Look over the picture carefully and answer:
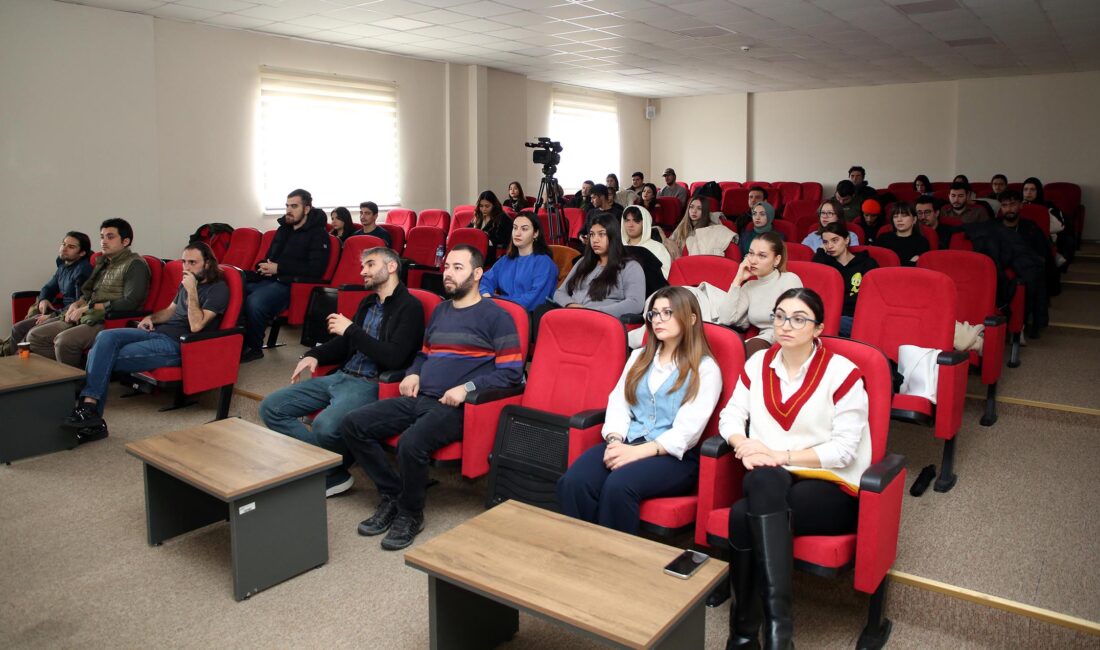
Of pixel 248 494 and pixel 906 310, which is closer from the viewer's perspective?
pixel 248 494

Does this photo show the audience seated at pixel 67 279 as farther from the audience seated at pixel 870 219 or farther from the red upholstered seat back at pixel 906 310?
the audience seated at pixel 870 219

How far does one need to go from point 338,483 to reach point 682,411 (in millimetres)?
1755

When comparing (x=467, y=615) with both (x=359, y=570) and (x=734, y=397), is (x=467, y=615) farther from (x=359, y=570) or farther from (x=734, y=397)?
(x=734, y=397)

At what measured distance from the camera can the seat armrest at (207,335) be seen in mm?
4523

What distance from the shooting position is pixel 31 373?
4316 mm

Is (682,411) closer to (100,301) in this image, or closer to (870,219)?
(100,301)

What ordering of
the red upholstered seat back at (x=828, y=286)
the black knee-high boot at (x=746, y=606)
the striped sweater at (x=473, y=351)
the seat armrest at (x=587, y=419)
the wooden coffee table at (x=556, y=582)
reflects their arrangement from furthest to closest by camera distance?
the red upholstered seat back at (x=828, y=286)
the striped sweater at (x=473, y=351)
the seat armrest at (x=587, y=419)
the black knee-high boot at (x=746, y=606)
the wooden coffee table at (x=556, y=582)

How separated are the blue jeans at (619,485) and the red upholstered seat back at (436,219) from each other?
630cm

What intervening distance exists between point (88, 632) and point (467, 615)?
1.27 meters

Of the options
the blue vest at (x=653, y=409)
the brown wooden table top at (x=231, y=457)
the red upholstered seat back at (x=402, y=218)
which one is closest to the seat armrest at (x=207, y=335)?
the brown wooden table top at (x=231, y=457)

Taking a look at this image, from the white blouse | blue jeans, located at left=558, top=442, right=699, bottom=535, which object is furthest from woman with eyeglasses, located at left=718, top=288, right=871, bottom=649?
blue jeans, located at left=558, top=442, right=699, bottom=535

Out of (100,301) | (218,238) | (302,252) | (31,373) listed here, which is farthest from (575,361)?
(218,238)

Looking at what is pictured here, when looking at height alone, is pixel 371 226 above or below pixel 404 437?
above

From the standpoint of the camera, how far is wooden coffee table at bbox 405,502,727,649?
188 cm
